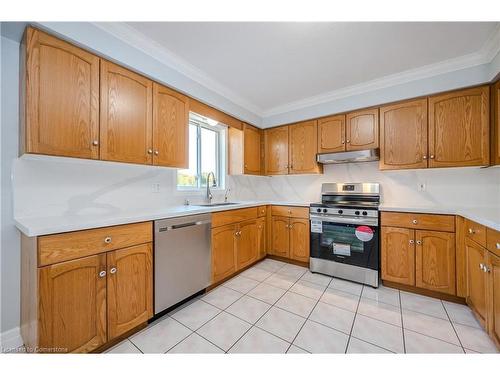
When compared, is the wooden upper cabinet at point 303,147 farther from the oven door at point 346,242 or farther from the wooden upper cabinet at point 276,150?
the oven door at point 346,242

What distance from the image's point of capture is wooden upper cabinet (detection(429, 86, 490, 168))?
2.00 meters

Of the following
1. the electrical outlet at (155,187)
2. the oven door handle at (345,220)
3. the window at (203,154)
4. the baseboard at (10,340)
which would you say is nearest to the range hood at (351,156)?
the oven door handle at (345,220)

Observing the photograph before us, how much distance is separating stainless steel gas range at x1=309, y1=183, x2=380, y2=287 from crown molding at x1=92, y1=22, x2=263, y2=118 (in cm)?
190

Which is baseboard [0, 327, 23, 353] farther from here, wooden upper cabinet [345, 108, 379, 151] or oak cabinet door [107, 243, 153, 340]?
wooden upper cabinet [345, 108, 379, 151]

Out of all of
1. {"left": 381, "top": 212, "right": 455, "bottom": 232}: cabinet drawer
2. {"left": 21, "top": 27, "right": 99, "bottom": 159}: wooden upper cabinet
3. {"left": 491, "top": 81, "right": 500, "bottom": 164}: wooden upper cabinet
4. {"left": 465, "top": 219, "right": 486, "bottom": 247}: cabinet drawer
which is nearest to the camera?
{"left": 21, "top": 27, "right": 99, "bottom": 159}: wooden upper cabinet

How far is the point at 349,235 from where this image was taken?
95.0 inches

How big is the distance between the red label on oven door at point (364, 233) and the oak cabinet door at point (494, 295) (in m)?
0.94

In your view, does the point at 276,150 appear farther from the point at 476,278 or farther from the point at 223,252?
the point at 476,278

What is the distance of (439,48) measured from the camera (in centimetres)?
183

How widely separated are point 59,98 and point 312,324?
2448 mm

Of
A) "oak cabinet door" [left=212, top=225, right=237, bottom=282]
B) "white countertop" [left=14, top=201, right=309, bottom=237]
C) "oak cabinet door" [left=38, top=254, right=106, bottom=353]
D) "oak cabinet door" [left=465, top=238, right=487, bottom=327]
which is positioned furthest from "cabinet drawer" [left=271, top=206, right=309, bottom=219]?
"oak cabinet door" [left=38, top=254, right=106, bottom=353]

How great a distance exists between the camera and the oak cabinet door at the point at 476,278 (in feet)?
5.00
